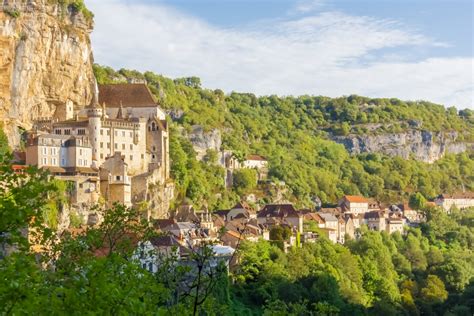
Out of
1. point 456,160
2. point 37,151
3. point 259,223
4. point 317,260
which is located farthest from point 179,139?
point 456,160

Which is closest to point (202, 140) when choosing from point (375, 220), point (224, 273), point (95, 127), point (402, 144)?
point (375, 220)

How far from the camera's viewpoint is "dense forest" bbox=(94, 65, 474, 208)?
319 ft

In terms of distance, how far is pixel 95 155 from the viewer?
66375 millimetres

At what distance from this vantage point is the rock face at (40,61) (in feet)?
214

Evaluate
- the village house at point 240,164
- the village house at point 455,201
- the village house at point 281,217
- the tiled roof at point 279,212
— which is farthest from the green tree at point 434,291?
the village house at point 455,201

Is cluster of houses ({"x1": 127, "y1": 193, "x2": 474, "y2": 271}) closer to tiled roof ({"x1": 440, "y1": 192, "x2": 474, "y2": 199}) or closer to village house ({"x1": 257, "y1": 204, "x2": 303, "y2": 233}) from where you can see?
village house ({"x1": 257, "y1": 204, "x2": 303, "y2": 233})

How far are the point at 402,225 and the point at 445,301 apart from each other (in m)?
44.7

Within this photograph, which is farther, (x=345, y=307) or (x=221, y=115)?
(x=221, y=115)

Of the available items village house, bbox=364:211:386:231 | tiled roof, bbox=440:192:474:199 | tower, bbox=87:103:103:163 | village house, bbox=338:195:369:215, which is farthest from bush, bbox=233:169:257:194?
tiled roof, bbox=440:192:474:199

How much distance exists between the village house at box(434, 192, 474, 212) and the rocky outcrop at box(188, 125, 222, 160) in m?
56.2

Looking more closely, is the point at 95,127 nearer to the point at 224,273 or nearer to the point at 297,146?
the point at 224,273

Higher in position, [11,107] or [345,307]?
[11,107]

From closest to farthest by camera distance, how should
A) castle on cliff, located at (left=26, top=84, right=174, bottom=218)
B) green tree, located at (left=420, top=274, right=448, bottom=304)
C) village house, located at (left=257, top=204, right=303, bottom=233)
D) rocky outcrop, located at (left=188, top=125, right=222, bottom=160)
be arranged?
1. castle on cliff, located at (left=26, top=84, right=174, bottom=218)
2. green tree, located at (left=420, top=274, right=448, bottom=304)
3. village house, located at (left=257, top=204, right=303, bottom=233)
4. rocky outcrop, located at (left=188, top=125, right=222, bottom=160)

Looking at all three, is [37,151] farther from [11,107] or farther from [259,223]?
[259,223]
